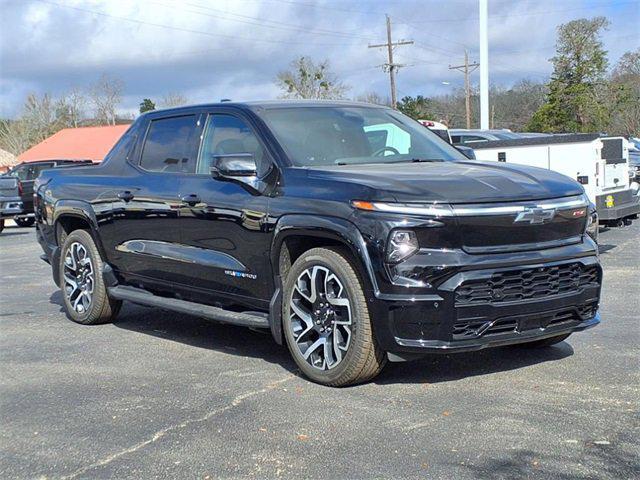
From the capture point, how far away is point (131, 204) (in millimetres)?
6863

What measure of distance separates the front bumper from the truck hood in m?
0.39

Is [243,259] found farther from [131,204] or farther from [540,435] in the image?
[540,435]

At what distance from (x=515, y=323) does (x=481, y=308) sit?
0.30m

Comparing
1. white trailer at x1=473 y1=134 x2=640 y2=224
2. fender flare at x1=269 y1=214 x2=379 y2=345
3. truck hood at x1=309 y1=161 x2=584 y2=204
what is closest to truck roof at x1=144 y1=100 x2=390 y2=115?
truck hood at x1=309 y1=161 x2=584 y2=204

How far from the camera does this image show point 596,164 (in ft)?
36.1

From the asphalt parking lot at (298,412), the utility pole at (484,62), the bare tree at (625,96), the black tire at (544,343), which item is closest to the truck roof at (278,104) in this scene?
the asphalt parking lot at (298,412)

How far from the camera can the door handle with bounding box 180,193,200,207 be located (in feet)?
20.1

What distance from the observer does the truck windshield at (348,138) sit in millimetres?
5859

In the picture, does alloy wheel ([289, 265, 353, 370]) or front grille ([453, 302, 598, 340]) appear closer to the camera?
front grille ([453, 302, 598, 340])

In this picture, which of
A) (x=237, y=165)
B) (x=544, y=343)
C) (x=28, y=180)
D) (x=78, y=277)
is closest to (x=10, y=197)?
(x=28, y=180)

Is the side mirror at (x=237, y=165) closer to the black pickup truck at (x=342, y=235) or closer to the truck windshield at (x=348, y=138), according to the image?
the black pickup truck at (x=342, y=235)

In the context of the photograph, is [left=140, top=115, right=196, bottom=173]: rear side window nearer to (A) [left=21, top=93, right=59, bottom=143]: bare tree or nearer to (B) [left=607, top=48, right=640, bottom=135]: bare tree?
(B) [left=607, top=48, right=640, bottom=135]: bare tree

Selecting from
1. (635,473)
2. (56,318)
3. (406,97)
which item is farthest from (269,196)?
(406,97)

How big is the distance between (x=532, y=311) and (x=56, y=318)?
488 centimetres
